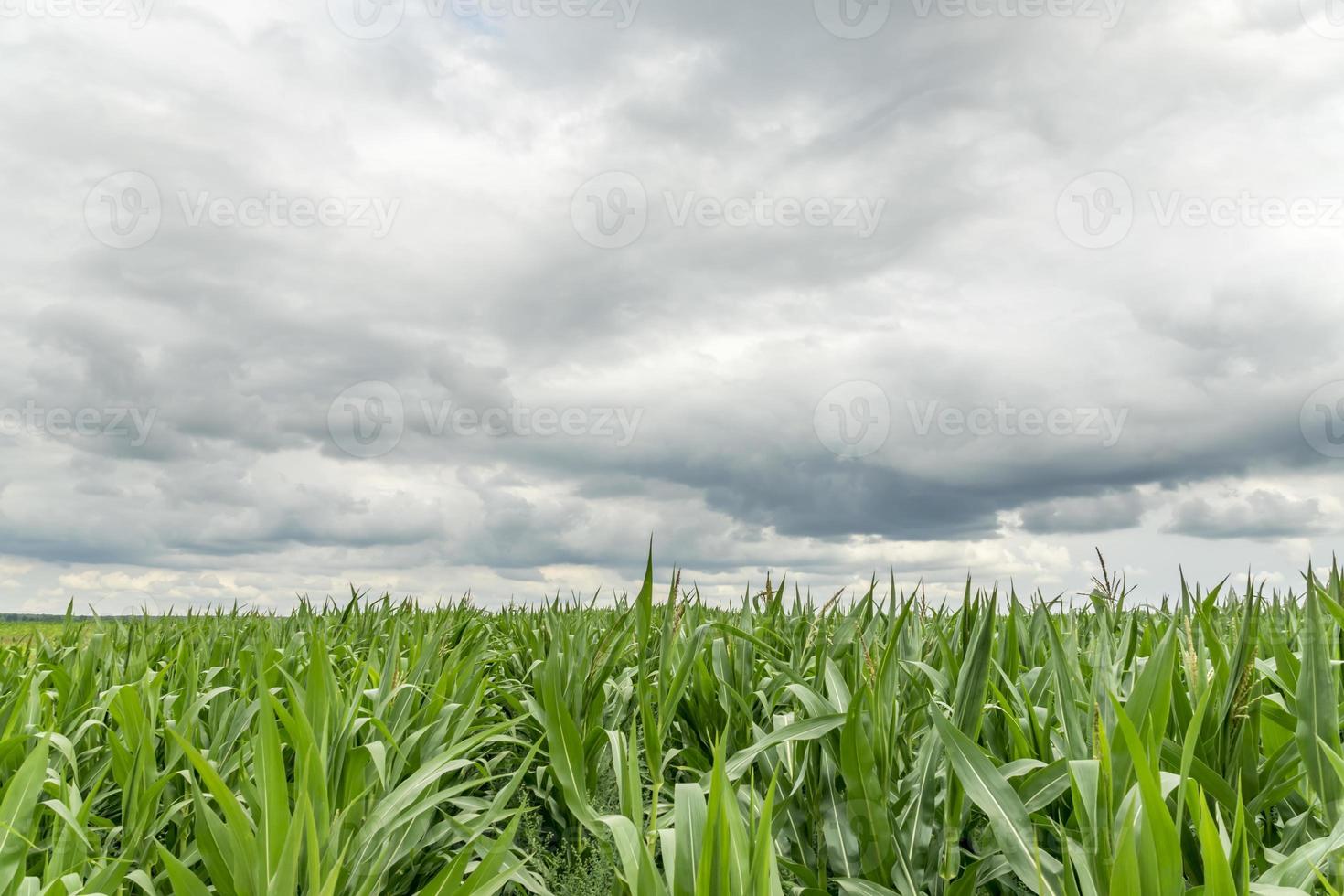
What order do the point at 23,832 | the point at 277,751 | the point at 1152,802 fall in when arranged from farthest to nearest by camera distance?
the point at 23,832 → the point at 277,751 → the point at 1152,802

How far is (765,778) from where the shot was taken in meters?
2.59

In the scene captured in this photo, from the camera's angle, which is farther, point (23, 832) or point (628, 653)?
point (628, 653)

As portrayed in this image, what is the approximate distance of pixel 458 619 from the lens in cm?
698

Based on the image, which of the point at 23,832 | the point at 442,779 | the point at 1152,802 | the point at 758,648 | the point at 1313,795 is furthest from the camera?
the point at 758,648

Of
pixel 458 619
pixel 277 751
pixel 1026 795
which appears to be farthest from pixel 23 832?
pixel 458 619

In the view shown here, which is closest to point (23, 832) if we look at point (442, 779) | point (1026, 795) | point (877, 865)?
point (442, 779)

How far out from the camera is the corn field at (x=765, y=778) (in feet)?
5.64

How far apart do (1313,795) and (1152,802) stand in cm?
123

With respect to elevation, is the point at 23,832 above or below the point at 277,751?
below

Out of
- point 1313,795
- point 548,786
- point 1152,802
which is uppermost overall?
point 1152,802

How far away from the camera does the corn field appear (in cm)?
172

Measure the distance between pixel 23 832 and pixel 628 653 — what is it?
9.31 feet

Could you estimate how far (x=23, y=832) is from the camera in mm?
2379

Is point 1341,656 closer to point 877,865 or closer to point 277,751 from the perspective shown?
point 877,865
